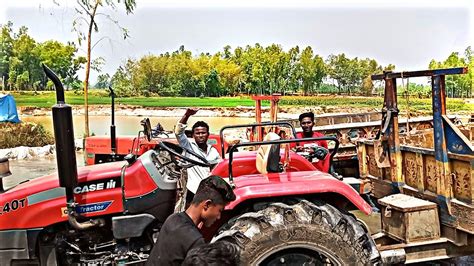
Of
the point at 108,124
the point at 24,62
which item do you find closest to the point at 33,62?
the point at 24,62

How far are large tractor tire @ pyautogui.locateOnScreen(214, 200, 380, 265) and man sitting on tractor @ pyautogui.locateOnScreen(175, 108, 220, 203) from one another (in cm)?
51

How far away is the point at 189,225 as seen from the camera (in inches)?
97.9

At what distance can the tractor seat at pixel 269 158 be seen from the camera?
12.4ft

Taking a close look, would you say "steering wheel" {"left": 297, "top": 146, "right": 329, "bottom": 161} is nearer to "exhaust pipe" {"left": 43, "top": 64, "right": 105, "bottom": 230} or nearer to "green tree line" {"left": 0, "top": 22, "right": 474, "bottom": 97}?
"exhaust pipe" {"left": 43, "top": 64, "right": 105, "bottom": 230}

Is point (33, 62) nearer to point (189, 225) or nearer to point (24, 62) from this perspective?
point (24, 62)

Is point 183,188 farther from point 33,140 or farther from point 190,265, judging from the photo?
point 33,140

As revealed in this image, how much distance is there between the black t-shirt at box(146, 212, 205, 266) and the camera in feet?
7.99

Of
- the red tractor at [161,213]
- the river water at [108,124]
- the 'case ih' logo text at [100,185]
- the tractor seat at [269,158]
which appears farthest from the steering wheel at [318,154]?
the river water at [108,124]

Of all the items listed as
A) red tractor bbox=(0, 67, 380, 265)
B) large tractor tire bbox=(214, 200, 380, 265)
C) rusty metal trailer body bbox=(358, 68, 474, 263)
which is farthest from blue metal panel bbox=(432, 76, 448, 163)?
large tractor tire bbox=(214, 200, 380, 265)

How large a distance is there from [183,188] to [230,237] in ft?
2.18

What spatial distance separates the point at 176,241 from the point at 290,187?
125 centimetres

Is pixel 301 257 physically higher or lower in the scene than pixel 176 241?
lower

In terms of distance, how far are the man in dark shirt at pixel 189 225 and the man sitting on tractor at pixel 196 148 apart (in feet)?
3.71

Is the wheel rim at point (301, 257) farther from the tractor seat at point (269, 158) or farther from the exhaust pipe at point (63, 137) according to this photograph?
the exhaust pipe at point (63, 137)
